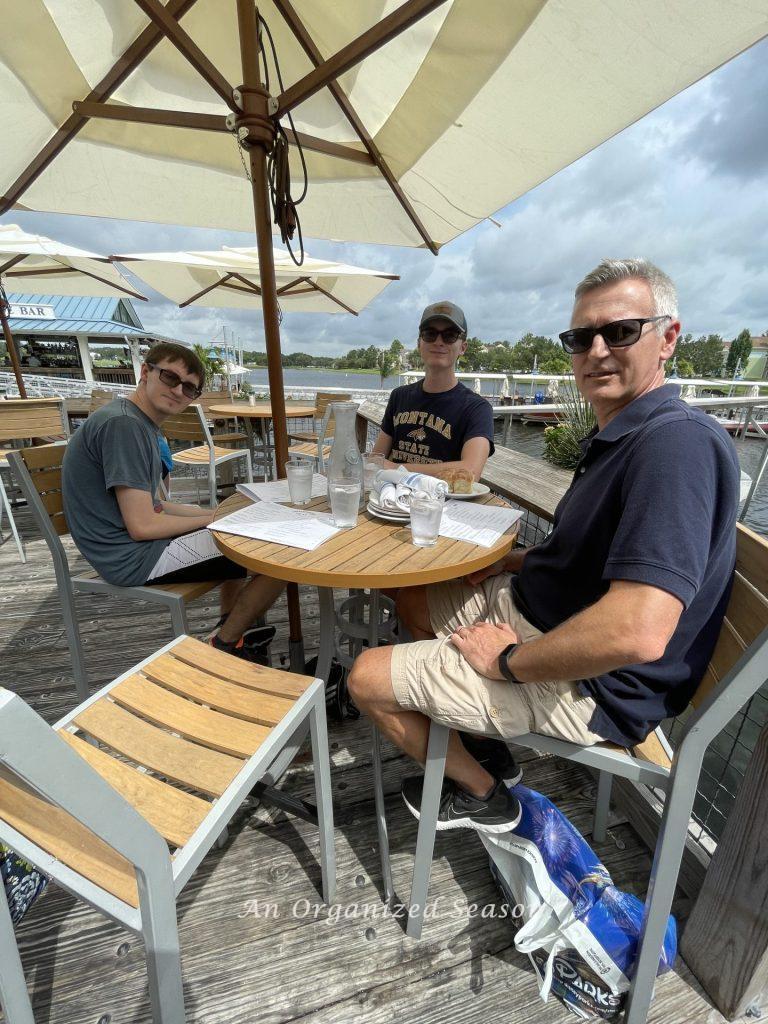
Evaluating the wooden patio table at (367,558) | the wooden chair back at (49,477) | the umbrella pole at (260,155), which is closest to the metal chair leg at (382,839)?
the wooden patio table at (367,558)

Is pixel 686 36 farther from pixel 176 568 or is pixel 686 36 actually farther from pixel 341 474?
pixel 176 568

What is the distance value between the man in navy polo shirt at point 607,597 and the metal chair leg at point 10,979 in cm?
74

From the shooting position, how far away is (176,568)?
1.78m

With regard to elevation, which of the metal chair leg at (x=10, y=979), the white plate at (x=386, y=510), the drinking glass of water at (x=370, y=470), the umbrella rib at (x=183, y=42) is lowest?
the metal chair leg at (x=10, y=979)

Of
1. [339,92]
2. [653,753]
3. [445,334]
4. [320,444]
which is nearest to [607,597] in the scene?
[653,753]

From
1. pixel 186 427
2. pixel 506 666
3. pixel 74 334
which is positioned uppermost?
pixel 74 334

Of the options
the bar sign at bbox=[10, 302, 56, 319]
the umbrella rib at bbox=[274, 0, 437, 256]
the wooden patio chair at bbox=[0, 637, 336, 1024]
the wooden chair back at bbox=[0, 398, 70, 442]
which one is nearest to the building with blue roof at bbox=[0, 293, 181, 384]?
the bar sign at bbox=[10, 302, 56, 319]

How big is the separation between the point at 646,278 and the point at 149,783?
5.48 ft

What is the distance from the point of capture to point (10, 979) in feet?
2.42

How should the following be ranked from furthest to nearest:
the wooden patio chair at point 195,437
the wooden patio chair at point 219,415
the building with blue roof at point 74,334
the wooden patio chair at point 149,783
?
the building with blue roof at point 74,334 < the wooden patio chair at point 219,415 < the wooden patio chair at point 195,437 < the wooden patio chair at point 149,783

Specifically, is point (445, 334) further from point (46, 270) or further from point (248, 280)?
point (46, 270)

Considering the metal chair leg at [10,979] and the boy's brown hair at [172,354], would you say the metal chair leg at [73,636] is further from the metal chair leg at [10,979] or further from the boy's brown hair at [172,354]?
the metal chair leg at [10,979]

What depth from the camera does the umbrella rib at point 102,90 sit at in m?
1.58

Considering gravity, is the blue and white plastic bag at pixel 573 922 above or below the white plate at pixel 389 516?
below
